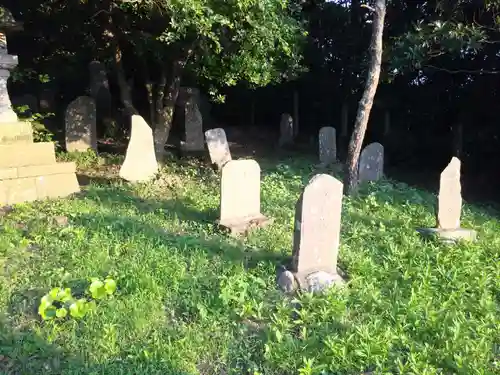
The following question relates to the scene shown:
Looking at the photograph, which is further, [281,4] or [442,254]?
[281,4]

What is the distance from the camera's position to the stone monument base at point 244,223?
19.4ft

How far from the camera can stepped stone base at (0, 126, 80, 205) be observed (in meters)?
6.95

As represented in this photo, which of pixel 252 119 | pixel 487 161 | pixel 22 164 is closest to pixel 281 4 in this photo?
pixel 22 164

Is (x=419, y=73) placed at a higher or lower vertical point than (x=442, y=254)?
higher

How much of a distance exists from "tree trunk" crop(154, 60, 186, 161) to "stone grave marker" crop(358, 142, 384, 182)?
172 inches

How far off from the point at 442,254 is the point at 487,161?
967 cm

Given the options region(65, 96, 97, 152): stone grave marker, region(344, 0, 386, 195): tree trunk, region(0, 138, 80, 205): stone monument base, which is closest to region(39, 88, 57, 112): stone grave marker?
region(65, 96, 97, 152): stone grave marker

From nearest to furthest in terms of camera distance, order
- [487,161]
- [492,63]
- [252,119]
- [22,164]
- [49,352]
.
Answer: [49,352], [22,164], [492,63], [487,161], [252,119]

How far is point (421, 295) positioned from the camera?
440cm

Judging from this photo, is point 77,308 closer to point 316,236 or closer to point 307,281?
point 307,281

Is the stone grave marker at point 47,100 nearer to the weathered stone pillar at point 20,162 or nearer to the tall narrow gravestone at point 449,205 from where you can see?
the weathered stone pillar at point 20,162

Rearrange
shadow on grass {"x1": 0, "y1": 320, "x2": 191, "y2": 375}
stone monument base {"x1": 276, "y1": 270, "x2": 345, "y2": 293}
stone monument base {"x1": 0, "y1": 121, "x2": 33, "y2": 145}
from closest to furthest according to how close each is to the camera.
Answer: shadow on grass {"x1": 0, "y1": 320, "x2": 191, "y2": 375}, stone monument base {"x1": 276, "y1": 270, "x2": 345, "y2": 293}, stone monument base {"x1": 0, "y1": 121, "x2": 33, "y2": 145}

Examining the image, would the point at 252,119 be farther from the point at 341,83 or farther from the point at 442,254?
the point at 442,254

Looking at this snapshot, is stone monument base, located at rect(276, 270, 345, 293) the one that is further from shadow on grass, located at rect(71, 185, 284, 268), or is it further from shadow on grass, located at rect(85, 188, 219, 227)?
shadow on grass, located at rect(85, 188, 219, 227)
